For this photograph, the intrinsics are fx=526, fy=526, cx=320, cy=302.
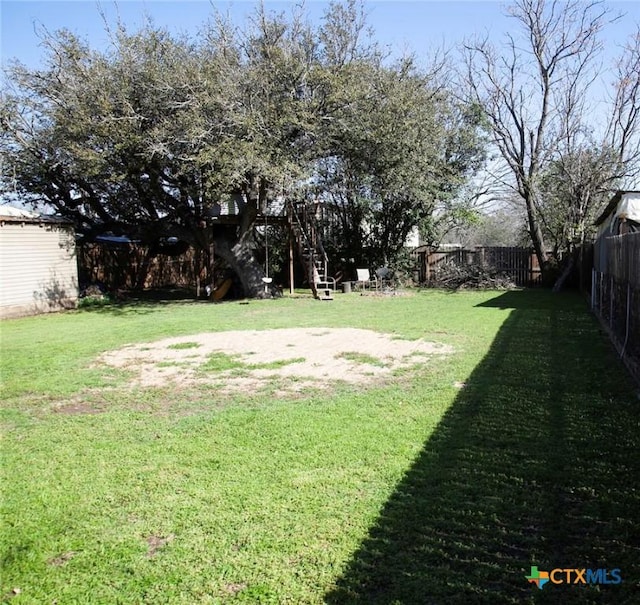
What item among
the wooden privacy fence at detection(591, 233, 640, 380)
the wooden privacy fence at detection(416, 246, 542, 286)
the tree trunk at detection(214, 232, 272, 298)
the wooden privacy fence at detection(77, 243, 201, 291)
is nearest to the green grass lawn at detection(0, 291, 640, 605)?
the wooden privacy fence at detection(591, 233, 640, 380)

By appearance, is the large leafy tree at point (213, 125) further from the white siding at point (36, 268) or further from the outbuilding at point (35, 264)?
the white siding at point (36, 268)

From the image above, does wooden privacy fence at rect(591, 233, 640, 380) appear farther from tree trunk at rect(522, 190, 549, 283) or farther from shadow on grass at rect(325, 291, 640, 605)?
tree trunk at rect(522, 190, 549, 283)

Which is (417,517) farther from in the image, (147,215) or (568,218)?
(568,218)

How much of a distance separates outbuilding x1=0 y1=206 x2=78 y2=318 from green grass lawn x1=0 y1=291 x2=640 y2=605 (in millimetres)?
7870

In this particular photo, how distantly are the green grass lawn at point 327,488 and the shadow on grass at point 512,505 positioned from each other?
0.04ft

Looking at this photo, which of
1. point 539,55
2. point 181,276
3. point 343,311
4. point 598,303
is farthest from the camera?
point 181,276

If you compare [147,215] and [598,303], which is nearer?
[598,303]

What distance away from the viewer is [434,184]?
58.8ft

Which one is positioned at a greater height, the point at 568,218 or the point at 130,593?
the point at 568,218

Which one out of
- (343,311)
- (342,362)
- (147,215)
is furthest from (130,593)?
(147,215)

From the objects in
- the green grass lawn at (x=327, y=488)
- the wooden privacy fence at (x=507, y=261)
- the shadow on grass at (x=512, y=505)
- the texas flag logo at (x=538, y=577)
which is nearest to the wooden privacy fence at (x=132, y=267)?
the wooden privacy fence at (x=507, y=261)

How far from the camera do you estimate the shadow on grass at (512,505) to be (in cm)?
235

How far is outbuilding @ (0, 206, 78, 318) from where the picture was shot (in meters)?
13.1

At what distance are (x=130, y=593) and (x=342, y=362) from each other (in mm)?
4815
